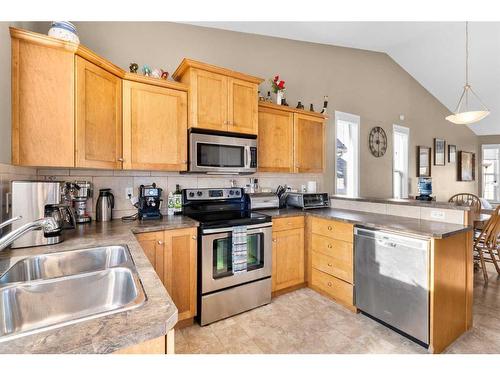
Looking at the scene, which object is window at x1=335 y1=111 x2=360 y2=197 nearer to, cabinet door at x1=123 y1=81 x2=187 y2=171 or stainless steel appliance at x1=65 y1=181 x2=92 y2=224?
cabinet door at x1=123 y1=81 x2=187 y2=171

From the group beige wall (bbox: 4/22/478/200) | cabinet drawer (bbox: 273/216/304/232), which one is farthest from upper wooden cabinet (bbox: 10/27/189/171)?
cabinet drawer (bbox: 273/216/304/232)

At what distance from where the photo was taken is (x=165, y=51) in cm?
258

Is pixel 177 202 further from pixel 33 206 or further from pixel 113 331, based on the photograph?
pixel 113 331

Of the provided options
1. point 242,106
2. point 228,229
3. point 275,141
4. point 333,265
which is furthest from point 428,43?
point 228,229

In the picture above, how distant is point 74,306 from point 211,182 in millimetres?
1880

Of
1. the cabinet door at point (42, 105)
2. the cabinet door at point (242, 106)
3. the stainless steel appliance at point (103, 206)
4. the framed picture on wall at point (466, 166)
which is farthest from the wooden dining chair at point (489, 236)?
the cabinet door at point (42, 105)

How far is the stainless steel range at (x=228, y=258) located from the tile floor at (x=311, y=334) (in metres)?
0.14

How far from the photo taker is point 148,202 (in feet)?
7.47

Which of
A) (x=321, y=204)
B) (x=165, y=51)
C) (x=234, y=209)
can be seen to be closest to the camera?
(x=165, y=51)

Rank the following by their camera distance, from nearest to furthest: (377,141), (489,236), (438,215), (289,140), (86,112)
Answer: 1. (86,112)
2. (438,215)
3. (489,236)
4. (289,140)
5. (377,141)

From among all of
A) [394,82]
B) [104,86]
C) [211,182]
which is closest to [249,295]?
[211,182]

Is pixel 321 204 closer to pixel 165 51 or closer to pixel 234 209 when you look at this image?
pixel 234 209

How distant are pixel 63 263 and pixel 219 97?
6.07 feet

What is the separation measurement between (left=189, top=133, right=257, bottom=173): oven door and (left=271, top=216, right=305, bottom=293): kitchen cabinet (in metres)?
0.70
